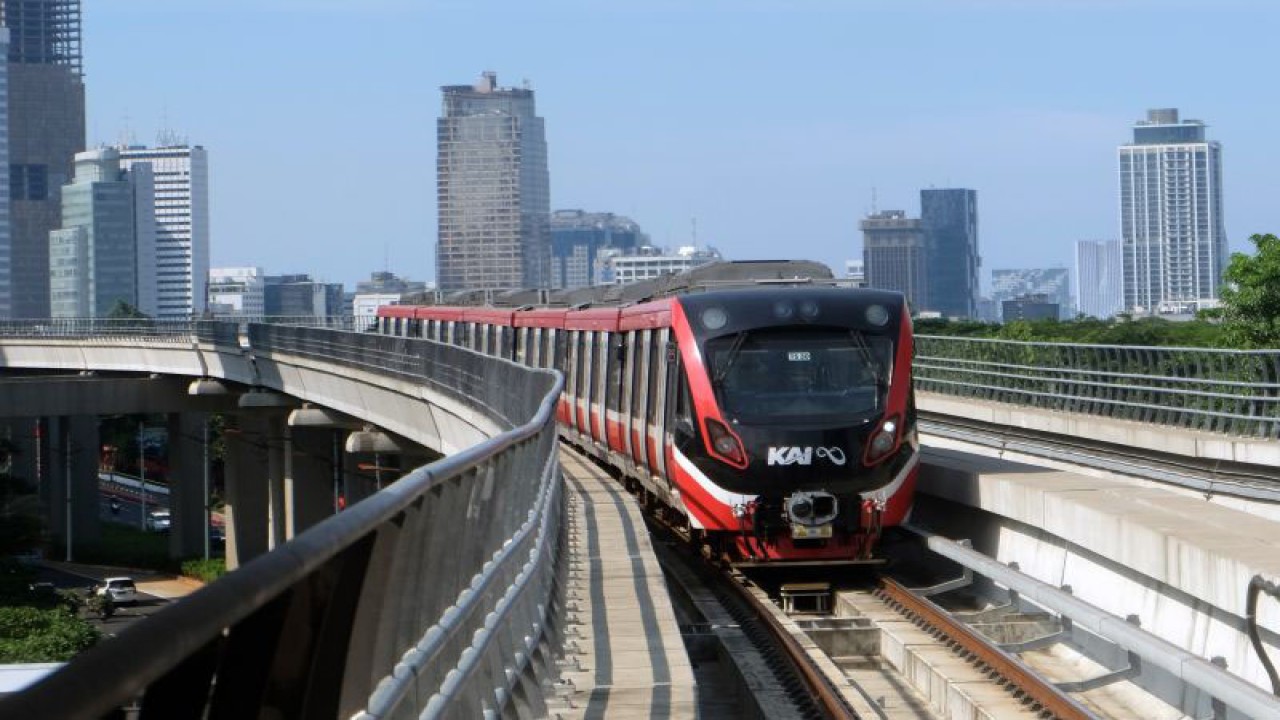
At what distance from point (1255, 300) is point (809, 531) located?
30761 mm

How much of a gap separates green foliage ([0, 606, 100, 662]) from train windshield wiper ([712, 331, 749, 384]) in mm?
19222

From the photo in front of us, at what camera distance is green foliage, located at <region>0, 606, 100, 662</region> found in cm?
3591

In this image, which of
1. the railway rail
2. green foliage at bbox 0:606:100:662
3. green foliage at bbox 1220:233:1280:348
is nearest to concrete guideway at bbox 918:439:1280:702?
the railway rail

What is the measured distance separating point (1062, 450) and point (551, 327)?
920cm

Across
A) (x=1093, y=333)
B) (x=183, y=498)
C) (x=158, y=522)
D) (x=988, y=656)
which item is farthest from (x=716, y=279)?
(x=158, y=522)

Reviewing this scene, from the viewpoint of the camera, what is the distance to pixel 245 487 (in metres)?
80.9

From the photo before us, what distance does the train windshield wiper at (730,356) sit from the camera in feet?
62.4

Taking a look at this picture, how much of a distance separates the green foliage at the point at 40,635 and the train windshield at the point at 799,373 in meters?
19.3

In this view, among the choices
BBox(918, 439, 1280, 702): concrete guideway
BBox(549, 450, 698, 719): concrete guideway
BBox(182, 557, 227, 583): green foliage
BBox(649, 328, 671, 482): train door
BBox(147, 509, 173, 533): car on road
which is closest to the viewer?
BBox(549, 450, 698, 719): concrete guideway

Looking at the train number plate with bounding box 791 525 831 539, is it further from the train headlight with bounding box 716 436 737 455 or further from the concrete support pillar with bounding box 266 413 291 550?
the concrete support pillar with bounding box 266 413 291 550

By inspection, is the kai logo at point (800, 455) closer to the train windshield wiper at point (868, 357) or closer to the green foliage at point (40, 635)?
the train windshield wiper at point (868, 357)

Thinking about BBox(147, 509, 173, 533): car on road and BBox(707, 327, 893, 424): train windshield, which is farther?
BBox(147, 509, 173, 533): car on road

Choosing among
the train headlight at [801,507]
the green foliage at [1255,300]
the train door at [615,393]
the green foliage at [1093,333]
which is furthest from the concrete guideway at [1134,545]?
the green foliage at [1093,333]

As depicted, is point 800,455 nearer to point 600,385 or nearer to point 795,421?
point 795,421
